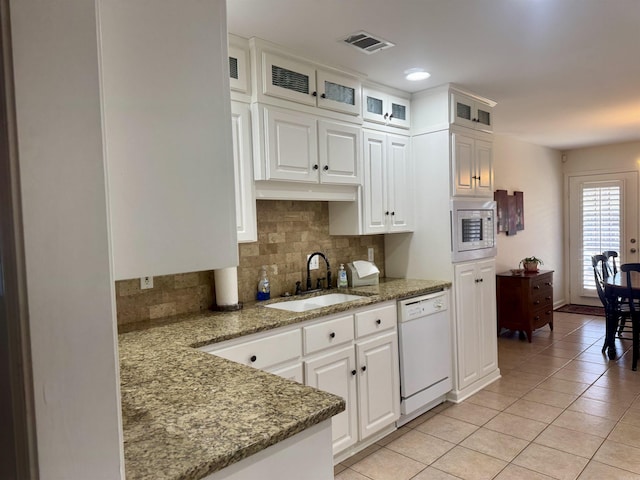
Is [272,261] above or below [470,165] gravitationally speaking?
below

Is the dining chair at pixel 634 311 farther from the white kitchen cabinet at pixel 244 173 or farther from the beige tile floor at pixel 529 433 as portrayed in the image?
the white kitchen cabinet at pixel 244 173

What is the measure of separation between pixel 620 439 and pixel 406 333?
147 cm

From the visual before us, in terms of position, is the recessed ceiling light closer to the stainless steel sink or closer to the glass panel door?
the stainless steel sink

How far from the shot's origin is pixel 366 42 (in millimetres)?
2561

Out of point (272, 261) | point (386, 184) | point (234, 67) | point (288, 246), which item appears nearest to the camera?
point (234, 67)

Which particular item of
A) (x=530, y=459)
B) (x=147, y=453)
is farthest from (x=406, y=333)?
(x=147, y=453)

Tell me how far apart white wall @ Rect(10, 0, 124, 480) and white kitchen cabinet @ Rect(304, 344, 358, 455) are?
6.02 ft

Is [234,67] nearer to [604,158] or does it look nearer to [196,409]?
[196,409]

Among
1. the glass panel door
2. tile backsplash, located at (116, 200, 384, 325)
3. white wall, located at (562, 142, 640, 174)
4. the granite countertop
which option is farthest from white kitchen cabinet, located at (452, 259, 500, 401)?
white wall, located at (562, 142, 640, 174)

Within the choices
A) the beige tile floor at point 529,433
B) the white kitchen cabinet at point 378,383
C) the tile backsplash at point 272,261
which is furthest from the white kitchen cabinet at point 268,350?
the beige tile floor at point 529,433

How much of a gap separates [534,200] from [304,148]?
4759 millimetres

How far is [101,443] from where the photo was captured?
686mm

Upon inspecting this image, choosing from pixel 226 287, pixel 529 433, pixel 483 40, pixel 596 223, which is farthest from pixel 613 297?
pixel 226 287

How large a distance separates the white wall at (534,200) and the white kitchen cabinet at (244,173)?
3.89m
